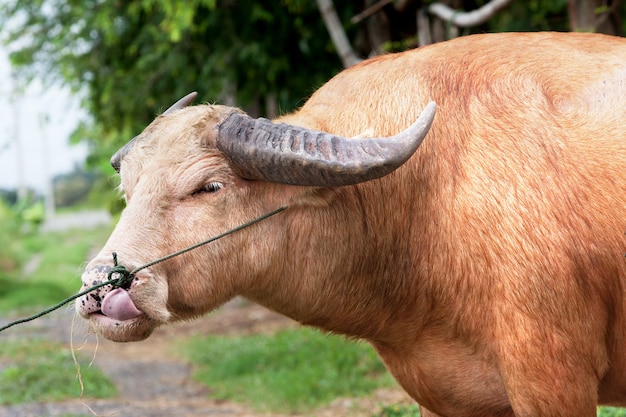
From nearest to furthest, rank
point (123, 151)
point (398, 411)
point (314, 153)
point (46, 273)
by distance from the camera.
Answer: point (314, 153) < point (123, 151) < point (398, 411) < point (46, 273)

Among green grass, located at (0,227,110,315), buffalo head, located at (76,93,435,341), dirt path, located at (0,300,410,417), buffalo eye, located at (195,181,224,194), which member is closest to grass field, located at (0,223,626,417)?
dirt path, located at (0,300,410,417)

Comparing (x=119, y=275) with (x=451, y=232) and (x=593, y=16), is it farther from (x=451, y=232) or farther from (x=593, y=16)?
(x=593, y=16)

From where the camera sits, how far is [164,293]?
3895 millimetres

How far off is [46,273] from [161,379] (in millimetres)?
13991

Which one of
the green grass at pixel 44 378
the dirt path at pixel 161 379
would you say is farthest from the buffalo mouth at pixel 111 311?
the green grass at pixel 44 378

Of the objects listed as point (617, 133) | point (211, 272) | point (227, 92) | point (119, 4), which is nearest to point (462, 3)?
point (227, 92)

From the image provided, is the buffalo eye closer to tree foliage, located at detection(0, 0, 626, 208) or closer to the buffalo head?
the buffalo head

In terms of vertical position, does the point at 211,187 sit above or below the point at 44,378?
above

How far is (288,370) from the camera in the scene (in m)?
10.7

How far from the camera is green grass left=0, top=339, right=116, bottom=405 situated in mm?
9906

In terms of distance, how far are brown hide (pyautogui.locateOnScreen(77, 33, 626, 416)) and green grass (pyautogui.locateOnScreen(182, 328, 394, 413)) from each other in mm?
4977

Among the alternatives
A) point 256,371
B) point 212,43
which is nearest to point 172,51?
point 212,43

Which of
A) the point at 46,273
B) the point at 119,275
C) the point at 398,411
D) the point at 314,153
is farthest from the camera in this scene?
the point at 46,273

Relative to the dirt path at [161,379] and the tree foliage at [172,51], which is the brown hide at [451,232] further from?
the tree foliage at [172,51]
